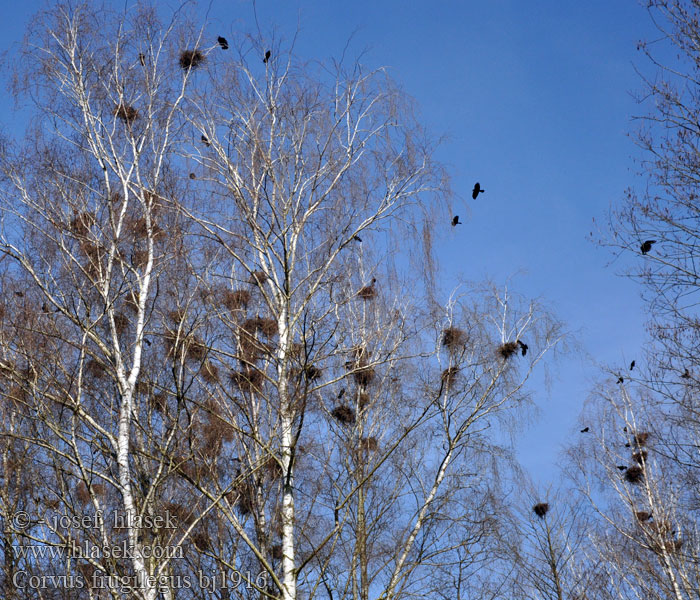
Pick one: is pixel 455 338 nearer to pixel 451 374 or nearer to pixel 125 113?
pixel 451 374

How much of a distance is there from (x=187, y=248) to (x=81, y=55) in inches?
101

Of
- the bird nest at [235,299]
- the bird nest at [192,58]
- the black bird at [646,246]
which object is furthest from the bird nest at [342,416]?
the bird nest at [192,58]

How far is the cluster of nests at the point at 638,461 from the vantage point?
12852mm

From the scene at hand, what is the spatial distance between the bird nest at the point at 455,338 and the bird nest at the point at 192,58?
4261 mm

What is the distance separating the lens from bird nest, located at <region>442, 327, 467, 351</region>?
32.1 feet

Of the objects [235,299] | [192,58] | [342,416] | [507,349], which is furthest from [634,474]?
[192,58]

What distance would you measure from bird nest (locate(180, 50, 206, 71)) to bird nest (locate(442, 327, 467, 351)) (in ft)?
14.0

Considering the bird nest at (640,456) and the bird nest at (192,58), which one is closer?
the bird nest at (192,58)

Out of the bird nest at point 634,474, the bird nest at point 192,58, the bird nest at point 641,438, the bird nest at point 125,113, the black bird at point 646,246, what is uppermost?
the bird nest at point 192,58

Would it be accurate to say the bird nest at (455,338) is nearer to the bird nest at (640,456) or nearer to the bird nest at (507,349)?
the bird nest at (507,349)

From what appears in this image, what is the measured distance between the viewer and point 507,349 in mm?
9898

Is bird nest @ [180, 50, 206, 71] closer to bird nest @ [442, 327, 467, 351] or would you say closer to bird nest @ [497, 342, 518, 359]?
bird nest @ [442, 327, 467, 351]

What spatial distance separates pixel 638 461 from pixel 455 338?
5082 mm

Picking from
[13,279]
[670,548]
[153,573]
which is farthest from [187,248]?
[670,548]
